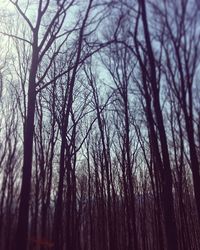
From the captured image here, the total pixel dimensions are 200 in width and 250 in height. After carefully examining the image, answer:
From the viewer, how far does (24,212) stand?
7660 millimetres

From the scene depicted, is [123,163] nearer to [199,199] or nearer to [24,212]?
Answer: [199,199]

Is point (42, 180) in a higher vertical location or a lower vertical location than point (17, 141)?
lower

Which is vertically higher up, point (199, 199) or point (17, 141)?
point (17, 141)

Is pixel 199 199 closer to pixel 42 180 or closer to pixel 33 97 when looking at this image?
pixel 33 97

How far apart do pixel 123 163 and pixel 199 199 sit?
31.4 feet

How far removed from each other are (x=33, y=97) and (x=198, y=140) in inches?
329

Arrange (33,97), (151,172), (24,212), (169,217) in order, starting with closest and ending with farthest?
(24,212) < (169,217) < (33,97) < (151,172)

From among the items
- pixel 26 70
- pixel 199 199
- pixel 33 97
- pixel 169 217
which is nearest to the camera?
pixel 169 217

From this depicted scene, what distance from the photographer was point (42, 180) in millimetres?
17438

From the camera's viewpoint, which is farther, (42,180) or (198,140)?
(42,180)

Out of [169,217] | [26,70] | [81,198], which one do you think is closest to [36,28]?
[26,70]

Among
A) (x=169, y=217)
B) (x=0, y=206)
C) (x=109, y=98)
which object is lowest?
(x=169, y=217)

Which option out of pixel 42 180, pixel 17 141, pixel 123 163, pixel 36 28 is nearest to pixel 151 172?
pixel 123 163

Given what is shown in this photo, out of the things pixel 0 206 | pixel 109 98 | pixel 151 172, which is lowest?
pixel 0 206
